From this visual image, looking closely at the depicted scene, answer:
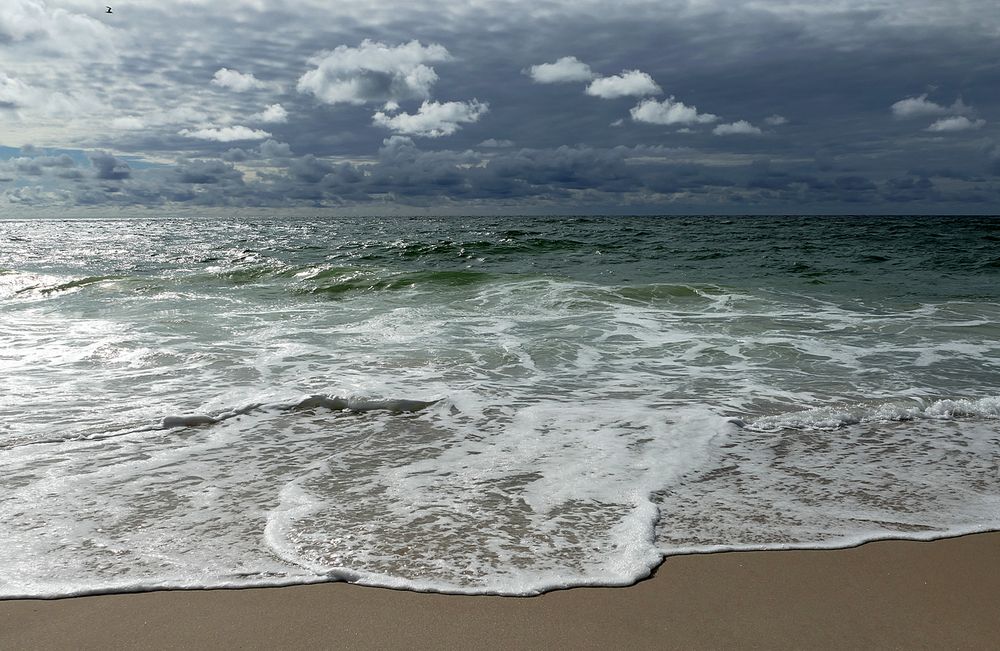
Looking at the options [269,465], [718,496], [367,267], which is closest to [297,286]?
[367,267]

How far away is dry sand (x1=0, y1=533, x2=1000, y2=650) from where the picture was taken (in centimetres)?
228

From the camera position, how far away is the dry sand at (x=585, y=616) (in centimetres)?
228

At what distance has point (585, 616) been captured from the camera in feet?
7.92

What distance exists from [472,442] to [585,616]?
2.01 metres

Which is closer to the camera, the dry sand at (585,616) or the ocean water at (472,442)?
the dry sand at (585,616)

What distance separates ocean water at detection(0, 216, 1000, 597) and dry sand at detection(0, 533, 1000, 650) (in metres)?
0.11

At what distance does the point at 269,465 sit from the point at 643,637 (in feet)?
7.80

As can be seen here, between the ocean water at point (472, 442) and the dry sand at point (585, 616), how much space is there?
11cm

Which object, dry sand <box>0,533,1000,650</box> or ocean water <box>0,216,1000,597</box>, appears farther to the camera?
ocean water <box>0,216,1000,597</box>

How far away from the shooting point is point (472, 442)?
14.3 feet

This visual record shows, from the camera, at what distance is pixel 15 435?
4355 mm

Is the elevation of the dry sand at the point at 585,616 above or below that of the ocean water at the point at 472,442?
below

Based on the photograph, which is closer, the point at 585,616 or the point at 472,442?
the point at 585,616

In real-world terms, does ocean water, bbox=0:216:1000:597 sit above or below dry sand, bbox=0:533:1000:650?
above
